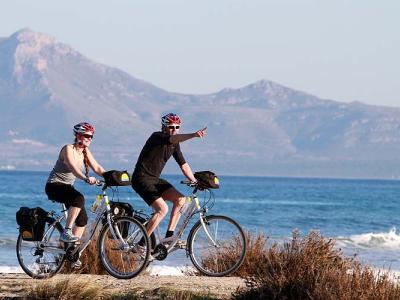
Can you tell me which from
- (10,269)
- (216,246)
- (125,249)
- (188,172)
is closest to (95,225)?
(125,249)

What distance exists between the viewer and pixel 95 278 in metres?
12.6

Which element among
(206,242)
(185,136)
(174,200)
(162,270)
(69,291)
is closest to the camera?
(69,291)

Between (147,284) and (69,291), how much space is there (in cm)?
112

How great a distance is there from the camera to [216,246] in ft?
41.7

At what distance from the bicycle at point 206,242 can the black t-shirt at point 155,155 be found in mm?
310

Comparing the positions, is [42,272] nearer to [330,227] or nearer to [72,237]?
[72,237]

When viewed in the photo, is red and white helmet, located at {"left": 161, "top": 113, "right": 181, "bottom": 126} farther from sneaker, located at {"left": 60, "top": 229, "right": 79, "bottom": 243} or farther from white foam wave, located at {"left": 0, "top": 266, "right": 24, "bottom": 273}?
white foam wave, located at {"left": 0, "top": 266, "right": 24, "bottom": 273}

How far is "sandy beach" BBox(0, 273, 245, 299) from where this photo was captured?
1155 centimetres

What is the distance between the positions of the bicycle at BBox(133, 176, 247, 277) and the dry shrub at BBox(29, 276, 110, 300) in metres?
1.16

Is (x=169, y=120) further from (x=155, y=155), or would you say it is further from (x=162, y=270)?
(x=162, y=270)

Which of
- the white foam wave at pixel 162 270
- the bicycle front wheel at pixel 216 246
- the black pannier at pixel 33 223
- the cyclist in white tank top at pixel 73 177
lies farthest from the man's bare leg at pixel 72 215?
the white foam wave at pixel 162 270

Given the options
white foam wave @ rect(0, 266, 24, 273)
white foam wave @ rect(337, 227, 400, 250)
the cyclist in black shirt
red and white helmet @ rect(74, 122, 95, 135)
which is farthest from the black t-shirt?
white foam wave @ rect(337, 227, 400, 250)

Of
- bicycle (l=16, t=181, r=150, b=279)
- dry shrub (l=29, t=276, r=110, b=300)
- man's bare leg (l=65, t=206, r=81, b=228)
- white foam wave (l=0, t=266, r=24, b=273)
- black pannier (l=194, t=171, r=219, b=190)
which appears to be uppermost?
black pannier (l=194, t=171, r=219, b=190)

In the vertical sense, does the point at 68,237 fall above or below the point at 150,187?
below
